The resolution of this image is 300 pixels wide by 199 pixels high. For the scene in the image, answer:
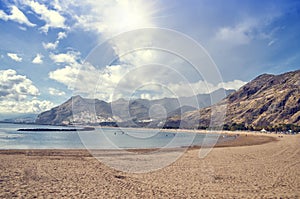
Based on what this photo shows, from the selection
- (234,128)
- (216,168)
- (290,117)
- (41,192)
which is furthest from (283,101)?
(41,192)

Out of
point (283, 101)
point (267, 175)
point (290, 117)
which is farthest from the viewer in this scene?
point (283, 101)

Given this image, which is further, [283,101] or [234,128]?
[283,101]

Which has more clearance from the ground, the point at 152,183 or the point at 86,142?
the point at 86,142

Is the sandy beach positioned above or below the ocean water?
below

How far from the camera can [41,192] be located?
35.0 ft

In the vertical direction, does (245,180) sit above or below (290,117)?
below

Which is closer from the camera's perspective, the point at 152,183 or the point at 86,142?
the point at 152,183

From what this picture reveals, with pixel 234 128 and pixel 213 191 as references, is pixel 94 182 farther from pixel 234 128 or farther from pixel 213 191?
pixel 234 128

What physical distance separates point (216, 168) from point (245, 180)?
405 centimetres

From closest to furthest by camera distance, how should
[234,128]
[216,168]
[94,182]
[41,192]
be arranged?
[41,192]
[94,182]
[216,168]
[234,128]

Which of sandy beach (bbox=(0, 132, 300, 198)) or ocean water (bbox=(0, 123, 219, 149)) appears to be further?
ocean water (bbox=(0, 123, 219, 149))

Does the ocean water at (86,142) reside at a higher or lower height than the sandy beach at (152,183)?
higher

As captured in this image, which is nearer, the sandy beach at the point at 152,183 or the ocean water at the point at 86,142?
the sandy beach at the point at 152,183

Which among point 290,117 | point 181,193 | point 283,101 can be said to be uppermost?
point 283,101
